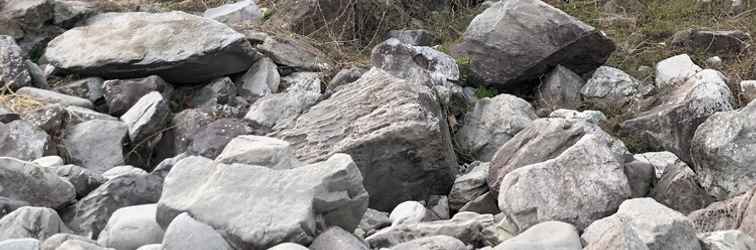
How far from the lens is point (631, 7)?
923cm

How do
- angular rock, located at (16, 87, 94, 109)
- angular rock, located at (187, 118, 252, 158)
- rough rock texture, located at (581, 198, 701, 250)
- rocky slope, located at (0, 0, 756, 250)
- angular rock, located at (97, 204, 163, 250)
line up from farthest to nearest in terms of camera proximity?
1. angular rock, located at (16, 87, 94, 109)
2. angular rock, located at (187, 118, 252, 158)
3. angular rock, located at (97, 204, 163, 250)
4. rocky slope, located at (0, 0, 756, 250)
5. rough rock texture, located at (581, 198, 701, 250)

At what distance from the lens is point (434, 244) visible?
437 cm

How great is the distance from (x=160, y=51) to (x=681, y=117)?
3674 millimetres

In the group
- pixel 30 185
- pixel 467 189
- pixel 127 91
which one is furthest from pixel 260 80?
pixel 30 185

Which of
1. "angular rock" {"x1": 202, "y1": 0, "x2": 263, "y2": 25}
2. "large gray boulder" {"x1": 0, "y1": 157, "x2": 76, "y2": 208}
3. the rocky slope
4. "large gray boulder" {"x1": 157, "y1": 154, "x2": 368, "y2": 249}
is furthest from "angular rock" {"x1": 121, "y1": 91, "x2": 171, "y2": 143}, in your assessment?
"large gray boulder" {"x1": 157, "y1": 154, "x2": 368, "y2": 249}

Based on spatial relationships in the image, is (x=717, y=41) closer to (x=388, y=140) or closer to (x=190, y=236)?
(x=388, y=140)

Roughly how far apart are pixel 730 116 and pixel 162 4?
597 centimetres

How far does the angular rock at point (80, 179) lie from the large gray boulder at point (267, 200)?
116 centimetres

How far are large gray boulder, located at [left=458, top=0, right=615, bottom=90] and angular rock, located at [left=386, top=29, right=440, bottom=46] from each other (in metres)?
1.09

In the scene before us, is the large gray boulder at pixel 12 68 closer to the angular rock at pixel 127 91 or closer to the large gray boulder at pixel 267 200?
the angular rock at pixel 127 91

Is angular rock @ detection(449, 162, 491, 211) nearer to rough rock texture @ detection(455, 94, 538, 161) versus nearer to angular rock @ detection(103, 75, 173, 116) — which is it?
rough rock texture @ detection(455, 94, 538, 161)

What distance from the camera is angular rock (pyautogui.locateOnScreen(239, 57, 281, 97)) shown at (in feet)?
24.4

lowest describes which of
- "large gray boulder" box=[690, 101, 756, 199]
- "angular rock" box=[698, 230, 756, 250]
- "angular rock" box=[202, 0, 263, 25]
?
"angular rock" box=[202, 0, 263, 25]

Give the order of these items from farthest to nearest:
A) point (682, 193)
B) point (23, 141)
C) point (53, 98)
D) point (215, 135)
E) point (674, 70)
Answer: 1. point (674, 70)
2. point (53, 98)
3. point (215, 135)
4. point (23, 141)
5. point (682, 193)
